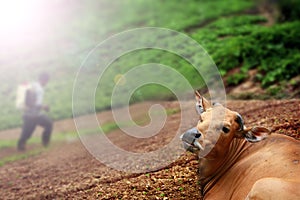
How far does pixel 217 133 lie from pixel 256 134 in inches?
20.7

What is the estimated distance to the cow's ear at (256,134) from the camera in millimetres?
5982

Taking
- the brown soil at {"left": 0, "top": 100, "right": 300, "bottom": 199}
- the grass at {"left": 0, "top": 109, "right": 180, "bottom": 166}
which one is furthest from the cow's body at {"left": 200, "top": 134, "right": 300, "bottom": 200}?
the grass at {"left": 0, "top": 109, "right": 180, "bottom": 166}

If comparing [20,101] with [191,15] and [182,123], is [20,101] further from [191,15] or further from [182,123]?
[191,15]

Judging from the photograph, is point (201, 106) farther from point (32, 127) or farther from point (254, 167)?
point (32, 127)

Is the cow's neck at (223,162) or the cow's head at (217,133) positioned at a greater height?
the cow's head at (217,133)

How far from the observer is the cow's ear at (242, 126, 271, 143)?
598 cm

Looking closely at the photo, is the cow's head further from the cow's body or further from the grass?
the grass

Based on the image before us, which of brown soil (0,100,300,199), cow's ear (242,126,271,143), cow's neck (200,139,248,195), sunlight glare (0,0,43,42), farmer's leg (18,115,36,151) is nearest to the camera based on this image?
cow's ear (242,126,271,143)

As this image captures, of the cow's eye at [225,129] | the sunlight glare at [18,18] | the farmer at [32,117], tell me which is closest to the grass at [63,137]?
the farmer at [32,117]

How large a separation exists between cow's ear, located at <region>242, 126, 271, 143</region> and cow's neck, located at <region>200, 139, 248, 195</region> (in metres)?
0.36

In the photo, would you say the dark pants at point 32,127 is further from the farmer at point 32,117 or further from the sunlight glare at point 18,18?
the sunlight glare at point 18,18

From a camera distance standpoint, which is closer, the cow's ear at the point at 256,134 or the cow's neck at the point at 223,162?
the cow's ear at the point at 256,134

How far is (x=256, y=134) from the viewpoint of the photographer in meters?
6.06

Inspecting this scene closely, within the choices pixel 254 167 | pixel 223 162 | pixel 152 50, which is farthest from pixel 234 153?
pixel 152 50
